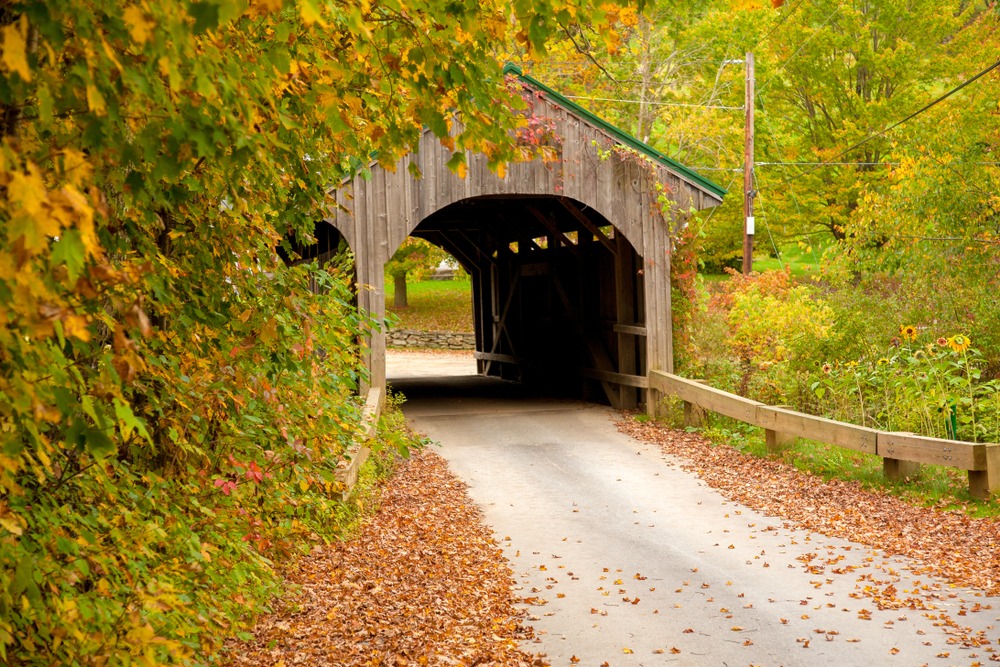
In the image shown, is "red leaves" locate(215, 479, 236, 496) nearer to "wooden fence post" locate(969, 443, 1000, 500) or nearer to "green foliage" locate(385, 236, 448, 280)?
"wooden fence post" locate(969, 443, 1000, 500)

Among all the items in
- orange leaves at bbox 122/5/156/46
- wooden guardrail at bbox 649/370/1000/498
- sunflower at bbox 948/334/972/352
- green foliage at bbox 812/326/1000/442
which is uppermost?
orange leaves at bbox 122/5/156/46

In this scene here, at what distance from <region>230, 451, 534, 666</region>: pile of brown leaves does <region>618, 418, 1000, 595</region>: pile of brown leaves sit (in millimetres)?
2779

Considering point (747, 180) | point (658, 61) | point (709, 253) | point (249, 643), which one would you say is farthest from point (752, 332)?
point (709, 253)

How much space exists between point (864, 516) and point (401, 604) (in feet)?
14.2

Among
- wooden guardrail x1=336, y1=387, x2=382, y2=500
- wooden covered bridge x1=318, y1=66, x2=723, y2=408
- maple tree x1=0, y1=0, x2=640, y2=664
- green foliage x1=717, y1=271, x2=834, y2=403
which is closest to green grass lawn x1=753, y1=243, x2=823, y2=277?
wooden covered bridge x1=318, y1=66, x2=723, y2=408

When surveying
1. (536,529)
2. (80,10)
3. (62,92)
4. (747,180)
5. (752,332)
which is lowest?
(536,529)

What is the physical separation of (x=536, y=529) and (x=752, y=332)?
20.8 feet

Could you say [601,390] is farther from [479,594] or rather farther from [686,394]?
[479,594]

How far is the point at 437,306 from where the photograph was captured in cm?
4125

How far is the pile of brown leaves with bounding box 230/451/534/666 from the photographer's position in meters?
5.51

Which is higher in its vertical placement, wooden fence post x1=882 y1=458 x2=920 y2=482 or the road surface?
wooden fence post x1=882 y1=458 x2=920 y2=482

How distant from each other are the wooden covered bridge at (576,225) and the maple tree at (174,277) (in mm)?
6852

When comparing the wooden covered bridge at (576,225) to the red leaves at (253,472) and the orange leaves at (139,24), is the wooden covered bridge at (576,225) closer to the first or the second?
the red leaves at (253,472)

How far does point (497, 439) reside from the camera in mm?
13727
